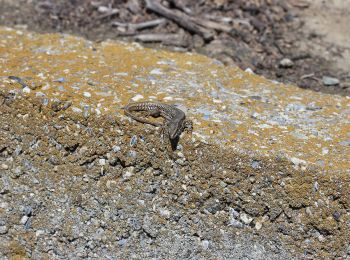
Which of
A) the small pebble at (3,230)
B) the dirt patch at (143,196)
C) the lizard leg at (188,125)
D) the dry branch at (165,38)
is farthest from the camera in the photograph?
the dry branch at (165,38)

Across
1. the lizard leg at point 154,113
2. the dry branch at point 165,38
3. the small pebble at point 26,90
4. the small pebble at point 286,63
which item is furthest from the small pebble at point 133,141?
the small pebble at point 286,63

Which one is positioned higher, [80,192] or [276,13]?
[276,13]

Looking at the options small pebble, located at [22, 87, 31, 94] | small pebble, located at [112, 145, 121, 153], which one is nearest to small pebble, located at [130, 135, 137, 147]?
small pebble, located at [112, 145, 121, 153]

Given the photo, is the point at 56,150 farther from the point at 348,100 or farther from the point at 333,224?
the point at 348,100

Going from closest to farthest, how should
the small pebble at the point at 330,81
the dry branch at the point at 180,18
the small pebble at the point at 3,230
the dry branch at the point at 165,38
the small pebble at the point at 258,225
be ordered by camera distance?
1. the small pebble at the point at 258,225
2. the small pebble at the point at 3,230
3. the small pebble at the point at 330,81
4. the dry branch at the point at 165,38
5. the dry branch at the point at 180,18

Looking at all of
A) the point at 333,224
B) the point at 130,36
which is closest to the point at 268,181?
the point at 333,224

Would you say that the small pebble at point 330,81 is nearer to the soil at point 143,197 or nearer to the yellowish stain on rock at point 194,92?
the yellowish stain on rock at point 194,92
